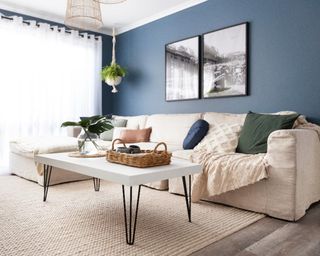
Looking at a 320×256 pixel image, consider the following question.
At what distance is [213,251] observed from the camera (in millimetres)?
1637

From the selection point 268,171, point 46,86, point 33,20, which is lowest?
point 268,171

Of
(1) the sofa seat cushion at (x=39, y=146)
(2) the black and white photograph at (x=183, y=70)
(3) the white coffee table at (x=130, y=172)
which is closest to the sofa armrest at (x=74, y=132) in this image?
(1) the sofa seat cushion at (x=39, y=146)

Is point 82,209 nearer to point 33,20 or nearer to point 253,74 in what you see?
point 253,74

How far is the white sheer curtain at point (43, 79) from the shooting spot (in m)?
4.14

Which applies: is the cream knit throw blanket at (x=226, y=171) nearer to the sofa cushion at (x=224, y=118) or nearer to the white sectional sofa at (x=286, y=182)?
the white sectional sofa at (x=286, y=182)

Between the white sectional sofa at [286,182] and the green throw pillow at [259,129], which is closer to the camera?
the white sectional sofa at [286,182]

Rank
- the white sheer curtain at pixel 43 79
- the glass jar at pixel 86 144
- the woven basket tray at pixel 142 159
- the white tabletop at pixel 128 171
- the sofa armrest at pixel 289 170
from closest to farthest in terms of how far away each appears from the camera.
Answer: the white tabletop at pixel 128 171 < the woven basket tray at pixel 142 159 < the sofa armrest at pixel 289 170 < the glass jar at pixel 86 144 < the white sheer curtain at pixel 43 79

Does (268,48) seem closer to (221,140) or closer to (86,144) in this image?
(221,140)

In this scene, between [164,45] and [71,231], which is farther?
[164,45]

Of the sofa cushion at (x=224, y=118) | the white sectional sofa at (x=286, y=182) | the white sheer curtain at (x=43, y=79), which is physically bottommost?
the white sectional sofa at (x=286, y=182)

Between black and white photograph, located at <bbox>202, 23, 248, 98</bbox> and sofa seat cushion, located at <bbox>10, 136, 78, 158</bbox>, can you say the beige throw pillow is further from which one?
sofa seat cushion, located at <bbox>10, 136, 78, 158</bbox>

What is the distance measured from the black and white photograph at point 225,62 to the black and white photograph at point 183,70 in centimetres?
14

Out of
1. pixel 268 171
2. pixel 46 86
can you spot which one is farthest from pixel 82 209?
pixel 46 86

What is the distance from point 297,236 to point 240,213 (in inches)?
19.4
